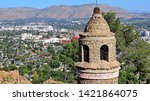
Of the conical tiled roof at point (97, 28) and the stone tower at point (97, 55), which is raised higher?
the conical tiled roof at point (97, 28)

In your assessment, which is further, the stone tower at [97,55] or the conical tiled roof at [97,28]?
the conical tiled roof at [97,28]

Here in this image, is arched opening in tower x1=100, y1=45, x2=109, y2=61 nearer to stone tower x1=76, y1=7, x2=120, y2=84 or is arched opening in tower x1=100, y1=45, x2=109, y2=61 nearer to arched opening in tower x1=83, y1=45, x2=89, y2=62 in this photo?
stone tower x1=76, y1=7, x2=120, y2=84

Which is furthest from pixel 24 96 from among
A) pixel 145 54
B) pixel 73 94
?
pixel 145 54

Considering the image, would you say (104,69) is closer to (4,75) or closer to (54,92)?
(54,92)

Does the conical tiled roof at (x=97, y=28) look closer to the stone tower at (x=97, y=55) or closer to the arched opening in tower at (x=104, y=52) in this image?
the stone tower at (x=97, y=55)

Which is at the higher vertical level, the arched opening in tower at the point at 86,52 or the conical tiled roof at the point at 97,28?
the conical tiled roof at the point at 97,28

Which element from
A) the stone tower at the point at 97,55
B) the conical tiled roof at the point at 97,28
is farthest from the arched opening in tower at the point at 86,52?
the conical tiled roof at the point at 97,28

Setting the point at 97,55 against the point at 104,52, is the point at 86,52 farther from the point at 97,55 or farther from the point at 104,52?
the point at 104,52

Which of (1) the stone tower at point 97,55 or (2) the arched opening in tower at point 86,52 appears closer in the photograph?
(1) the stone tower at point 97,55
